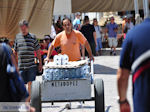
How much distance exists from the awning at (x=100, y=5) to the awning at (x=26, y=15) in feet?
13.8

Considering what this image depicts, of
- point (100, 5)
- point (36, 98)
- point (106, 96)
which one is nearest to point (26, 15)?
point (100, 5)

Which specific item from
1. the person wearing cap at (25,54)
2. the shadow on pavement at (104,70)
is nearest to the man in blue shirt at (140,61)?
the person wearing cap at (25,54)

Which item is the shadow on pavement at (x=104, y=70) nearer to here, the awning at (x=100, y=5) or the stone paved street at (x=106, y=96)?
the stone paved street at (x=106, y=96)

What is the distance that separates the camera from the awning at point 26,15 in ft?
50.9

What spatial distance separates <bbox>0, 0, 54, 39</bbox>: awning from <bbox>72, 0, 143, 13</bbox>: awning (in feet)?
13.8

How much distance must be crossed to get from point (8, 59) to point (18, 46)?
393 cm

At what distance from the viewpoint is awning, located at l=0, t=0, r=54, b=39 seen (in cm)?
1552

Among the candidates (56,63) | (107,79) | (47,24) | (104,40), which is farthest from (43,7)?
(56,63)

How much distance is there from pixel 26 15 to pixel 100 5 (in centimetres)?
600

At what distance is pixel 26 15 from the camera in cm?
1593

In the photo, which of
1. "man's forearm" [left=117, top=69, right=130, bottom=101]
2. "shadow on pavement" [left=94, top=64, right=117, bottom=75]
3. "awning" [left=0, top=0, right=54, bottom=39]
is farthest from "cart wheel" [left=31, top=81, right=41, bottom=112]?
"awning" [left=0, top=0, right=54, bottom=39]

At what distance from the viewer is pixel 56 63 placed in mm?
7328

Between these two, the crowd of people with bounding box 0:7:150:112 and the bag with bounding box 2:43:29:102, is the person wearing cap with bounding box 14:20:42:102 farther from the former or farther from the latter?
the bag with bounding box 2:43:29:102

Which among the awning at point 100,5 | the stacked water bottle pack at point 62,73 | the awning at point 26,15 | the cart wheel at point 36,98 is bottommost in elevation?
the cart wheel at point 36,98
